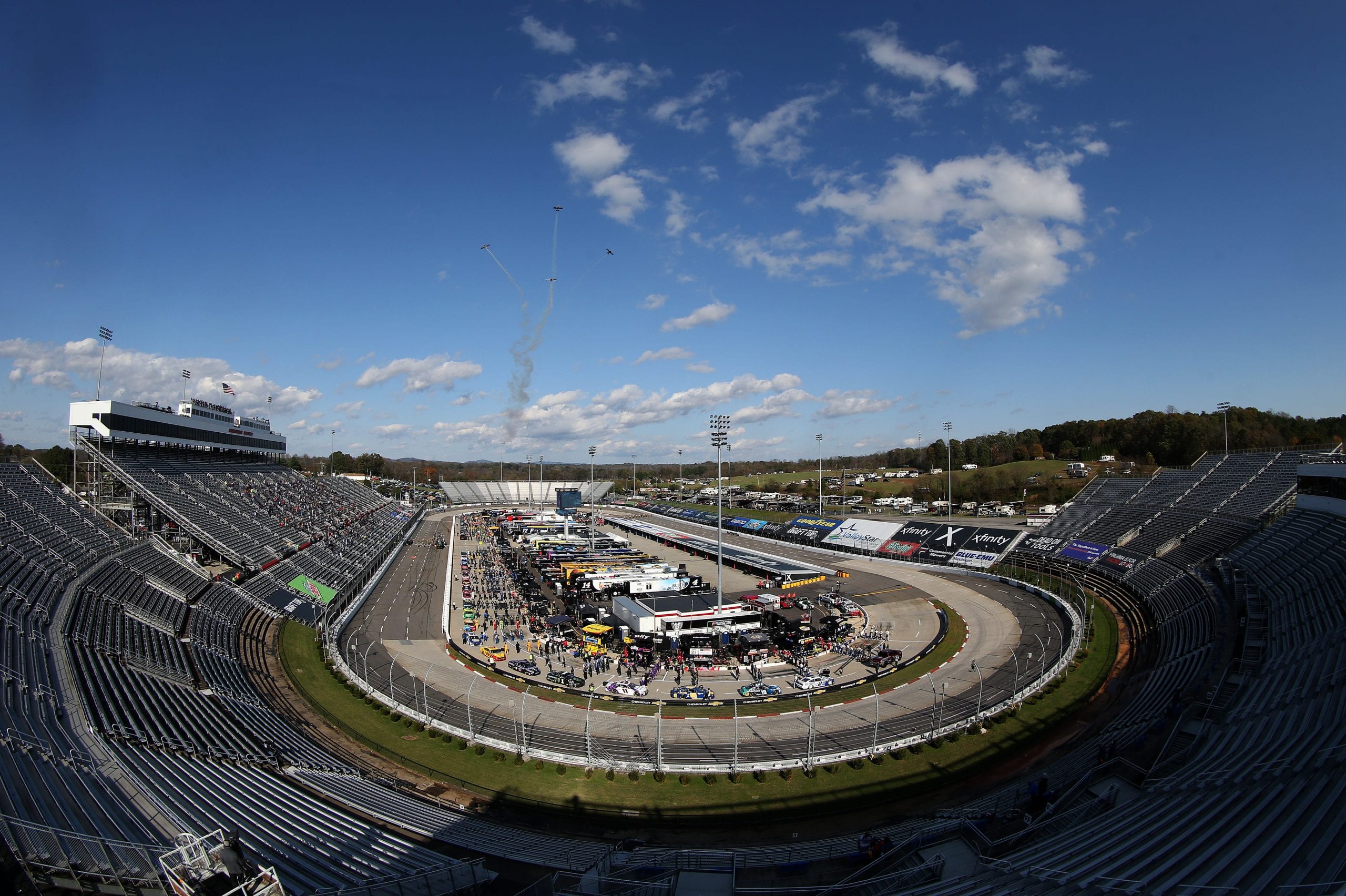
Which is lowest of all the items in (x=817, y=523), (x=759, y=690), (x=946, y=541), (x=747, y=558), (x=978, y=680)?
(x=759, y=690)

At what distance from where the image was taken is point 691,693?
2795 cm

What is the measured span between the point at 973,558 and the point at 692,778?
145 feet

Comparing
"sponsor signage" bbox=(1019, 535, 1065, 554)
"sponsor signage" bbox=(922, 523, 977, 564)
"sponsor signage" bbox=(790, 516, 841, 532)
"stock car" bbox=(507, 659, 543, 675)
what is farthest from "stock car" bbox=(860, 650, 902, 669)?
"sponsor signage" bbox=(790, 516, 841, 532)

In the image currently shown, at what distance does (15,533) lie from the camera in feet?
90.2

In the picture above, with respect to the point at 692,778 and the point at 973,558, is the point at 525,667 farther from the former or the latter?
the point at 973,558

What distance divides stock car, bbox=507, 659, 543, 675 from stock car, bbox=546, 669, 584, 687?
2.17 ft

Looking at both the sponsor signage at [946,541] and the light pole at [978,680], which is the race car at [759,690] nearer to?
the light pole at [978,680]

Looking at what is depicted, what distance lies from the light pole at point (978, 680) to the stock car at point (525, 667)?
19.7 m

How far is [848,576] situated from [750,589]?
10713 millimetres

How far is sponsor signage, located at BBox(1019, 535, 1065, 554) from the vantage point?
180ft

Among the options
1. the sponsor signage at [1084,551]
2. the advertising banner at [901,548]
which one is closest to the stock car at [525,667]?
the advertising banner at [901,548]

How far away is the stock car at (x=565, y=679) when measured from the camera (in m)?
29.1

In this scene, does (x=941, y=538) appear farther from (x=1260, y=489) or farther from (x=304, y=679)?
(x=304, y=679)

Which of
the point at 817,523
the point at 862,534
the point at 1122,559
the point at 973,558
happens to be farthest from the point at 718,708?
the point at 817,523
